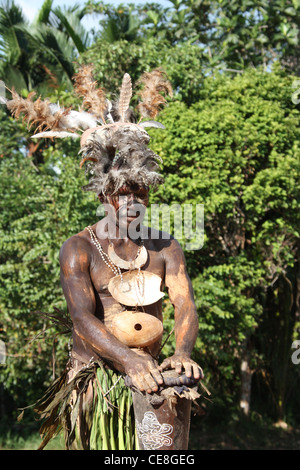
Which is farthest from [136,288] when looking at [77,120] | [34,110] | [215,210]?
[215,210]

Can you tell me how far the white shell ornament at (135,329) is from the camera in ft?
8.60

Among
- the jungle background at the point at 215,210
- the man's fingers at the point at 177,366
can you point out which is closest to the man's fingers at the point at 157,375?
the man's fingers at the point at 177,366

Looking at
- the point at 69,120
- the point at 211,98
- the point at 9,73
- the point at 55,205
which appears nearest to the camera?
the point at 69,120

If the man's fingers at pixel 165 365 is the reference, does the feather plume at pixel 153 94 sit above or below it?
above

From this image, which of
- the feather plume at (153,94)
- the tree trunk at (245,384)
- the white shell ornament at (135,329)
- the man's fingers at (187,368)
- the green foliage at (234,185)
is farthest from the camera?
the tree trunk at (245,384)

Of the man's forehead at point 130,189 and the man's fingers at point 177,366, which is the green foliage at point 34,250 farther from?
the man's fingers at point 177,366

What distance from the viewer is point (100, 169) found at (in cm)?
285

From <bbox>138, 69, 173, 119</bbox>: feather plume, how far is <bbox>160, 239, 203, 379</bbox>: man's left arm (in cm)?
81

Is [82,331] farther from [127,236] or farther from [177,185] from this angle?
[177,185]

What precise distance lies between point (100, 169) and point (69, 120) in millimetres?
434

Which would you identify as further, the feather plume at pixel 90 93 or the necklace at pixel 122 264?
the feather plume at pixel 90 93

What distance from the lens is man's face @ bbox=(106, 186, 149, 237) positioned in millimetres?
2771

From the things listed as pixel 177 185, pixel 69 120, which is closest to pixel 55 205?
pixel 177 185

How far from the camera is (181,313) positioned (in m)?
2.77
